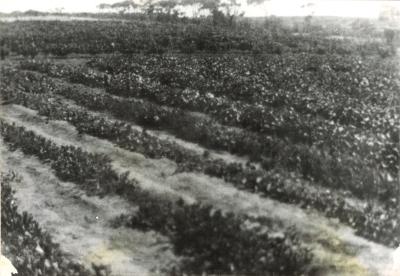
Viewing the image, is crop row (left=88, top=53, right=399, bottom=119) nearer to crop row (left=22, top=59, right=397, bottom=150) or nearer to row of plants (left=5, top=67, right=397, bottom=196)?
crop row (left=22, top=59, right=397, bottom=150)

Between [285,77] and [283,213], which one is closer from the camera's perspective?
[283,213]

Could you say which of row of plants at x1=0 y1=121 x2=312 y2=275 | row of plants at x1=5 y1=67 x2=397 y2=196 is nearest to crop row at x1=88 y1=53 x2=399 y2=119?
row of plants at x1=5 y1=67 x2=397 y2=196

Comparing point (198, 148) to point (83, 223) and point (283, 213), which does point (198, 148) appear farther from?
point (83, 223)

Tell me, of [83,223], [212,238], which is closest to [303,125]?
[212,238]

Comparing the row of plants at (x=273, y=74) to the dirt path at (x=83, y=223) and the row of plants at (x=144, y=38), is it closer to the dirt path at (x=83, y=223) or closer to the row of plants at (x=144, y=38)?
the row of plants at (x=144, y=38)

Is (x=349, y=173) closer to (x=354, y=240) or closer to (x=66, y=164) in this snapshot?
(x=354, y=240)
